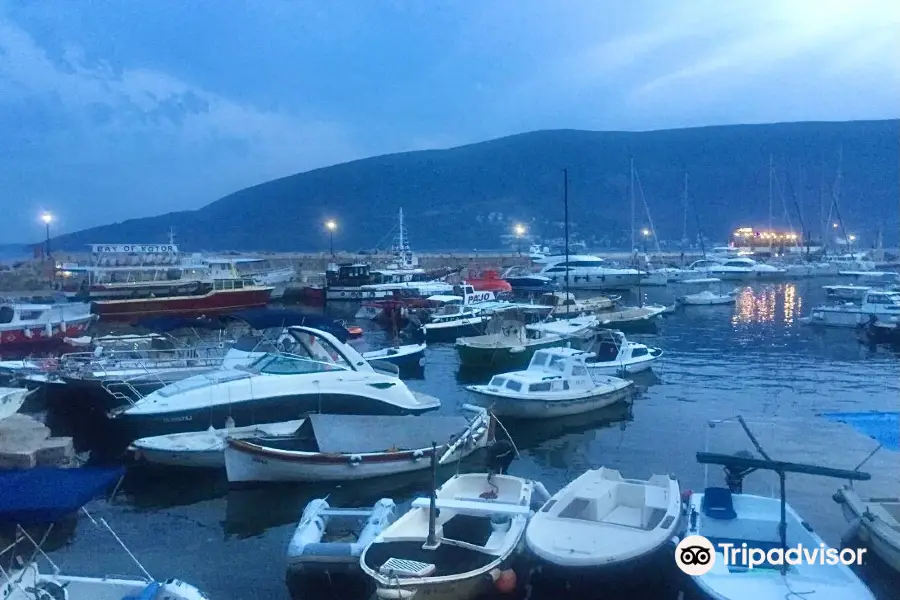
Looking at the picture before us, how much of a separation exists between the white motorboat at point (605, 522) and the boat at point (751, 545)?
396 millimetres

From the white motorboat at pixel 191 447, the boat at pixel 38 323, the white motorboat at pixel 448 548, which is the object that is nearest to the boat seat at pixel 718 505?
the white motorboat at pixel 448 548

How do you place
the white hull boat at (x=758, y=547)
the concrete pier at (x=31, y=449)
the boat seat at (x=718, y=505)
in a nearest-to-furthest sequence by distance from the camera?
the white hull boat at (x=758, y=547) < the boat seat at (x=718, y=505) < the concrete pier at (x=31, y=449)

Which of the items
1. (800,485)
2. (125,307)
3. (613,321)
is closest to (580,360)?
(800,485)

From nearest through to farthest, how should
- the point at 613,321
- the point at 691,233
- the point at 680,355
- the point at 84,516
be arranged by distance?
the point at 84,516
the point at 680,355
the point at 613,321
the point at 691,233

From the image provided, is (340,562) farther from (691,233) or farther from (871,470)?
(691,233)

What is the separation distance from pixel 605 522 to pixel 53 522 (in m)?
7.34

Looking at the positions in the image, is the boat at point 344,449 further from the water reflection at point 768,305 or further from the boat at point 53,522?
the water reflection at point 768,305

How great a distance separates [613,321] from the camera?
39.3m

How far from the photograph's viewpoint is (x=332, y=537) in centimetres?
1160

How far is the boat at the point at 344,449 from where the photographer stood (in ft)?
46.1

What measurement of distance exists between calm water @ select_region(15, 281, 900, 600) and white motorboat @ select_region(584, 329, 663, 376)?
80cm

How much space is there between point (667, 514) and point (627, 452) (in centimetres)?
757

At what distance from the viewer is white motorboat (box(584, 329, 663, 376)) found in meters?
25.4

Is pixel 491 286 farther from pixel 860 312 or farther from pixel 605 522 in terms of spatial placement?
pixel 605 522
